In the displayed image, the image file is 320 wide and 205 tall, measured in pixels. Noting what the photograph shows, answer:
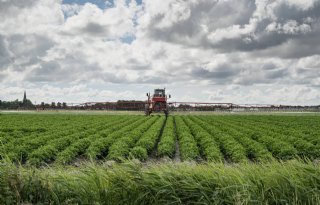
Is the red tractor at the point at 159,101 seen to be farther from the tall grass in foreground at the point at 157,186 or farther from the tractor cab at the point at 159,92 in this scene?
the tall grass in foreground at the point at 157,186

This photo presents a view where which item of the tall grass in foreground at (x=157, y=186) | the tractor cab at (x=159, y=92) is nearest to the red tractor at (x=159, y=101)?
the tractor cab at (x=159, y=92)

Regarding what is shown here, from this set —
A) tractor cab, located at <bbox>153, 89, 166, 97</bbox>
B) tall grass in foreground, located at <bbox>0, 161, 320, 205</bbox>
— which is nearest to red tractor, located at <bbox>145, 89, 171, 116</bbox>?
tractor cab, located at <bbox>153, 89, 166, 97</bbox>

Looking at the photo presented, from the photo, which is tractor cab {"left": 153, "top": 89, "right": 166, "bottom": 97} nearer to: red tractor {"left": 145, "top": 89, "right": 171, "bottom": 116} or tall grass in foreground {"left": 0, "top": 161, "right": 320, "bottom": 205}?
red tractor {"left": 145, "top": 89, "right": 171, "bottom": 116}

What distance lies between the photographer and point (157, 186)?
7.13 m

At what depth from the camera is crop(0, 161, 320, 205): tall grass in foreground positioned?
273 inches

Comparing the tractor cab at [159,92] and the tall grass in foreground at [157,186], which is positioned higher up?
the tractor cab at [159,92]

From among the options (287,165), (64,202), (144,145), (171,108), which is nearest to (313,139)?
(144,145)

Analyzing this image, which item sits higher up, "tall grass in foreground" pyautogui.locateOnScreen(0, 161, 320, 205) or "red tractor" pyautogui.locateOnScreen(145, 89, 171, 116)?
"red tractor" pyautogui.locateOnScreen(145, 89, 171, 116)

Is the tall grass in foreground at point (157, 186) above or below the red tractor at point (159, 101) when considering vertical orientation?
below

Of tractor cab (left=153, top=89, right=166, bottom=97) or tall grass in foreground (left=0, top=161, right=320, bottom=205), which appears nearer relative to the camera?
tall grass in foreground (left=0, top=161, right=320, bottom=205)

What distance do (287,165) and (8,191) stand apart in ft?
18.7

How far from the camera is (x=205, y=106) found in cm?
8656

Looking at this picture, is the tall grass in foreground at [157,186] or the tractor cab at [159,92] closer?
the tall grass in foreground at [157,186]

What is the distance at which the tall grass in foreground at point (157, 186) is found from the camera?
6938mm
